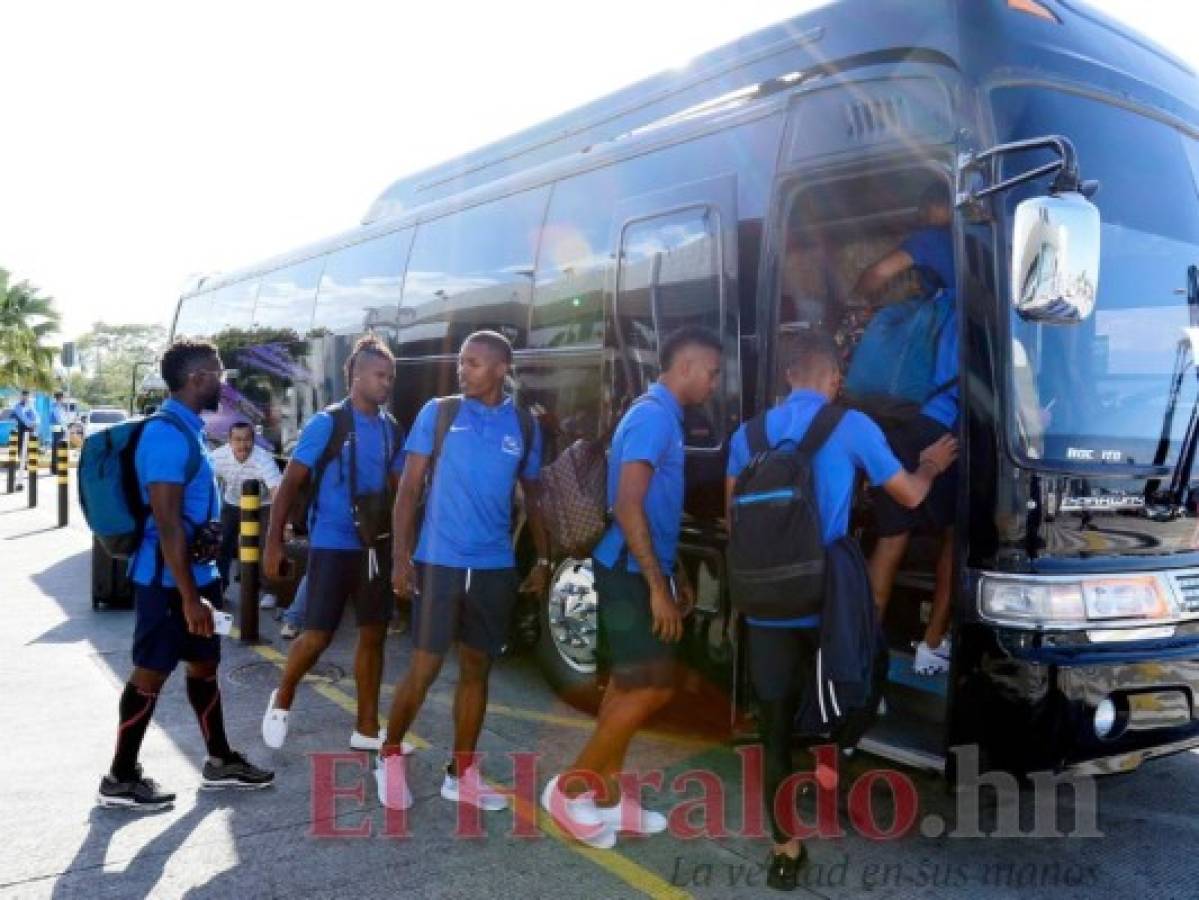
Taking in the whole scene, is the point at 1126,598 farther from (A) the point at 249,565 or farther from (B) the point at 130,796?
(A) the point at 249,565

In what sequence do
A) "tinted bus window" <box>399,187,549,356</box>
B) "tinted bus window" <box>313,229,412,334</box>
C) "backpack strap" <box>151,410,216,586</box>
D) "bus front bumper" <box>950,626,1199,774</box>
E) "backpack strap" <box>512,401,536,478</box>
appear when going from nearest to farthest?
"bus front bumper" <box>950,626,1199,774</box> → "backpack strap" <box>151,410,216,586</box> → "backpack strap" <box>512,401,536,478</box> → "tinted bus window" <box>399,187,549,356</box> → "tinted bus window" <box>313,229,412,334</box>

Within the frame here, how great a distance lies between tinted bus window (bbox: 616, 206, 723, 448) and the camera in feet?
15.5

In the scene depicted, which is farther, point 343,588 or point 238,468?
point 238,468

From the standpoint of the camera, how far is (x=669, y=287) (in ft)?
16.3

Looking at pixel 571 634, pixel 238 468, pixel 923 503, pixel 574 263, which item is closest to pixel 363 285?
pixel 238 468

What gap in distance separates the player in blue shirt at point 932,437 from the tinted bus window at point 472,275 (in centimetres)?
244

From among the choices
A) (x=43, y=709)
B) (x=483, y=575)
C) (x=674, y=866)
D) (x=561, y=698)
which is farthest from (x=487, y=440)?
(x=43, y=709)

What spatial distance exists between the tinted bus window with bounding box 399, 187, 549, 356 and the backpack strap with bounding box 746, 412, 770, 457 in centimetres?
281

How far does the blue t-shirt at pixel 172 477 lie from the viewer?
388cm

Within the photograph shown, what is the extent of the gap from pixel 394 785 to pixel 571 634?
1.64 m

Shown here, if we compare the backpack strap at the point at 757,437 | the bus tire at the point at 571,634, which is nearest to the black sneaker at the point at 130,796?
the bus tire at the point at 571,634

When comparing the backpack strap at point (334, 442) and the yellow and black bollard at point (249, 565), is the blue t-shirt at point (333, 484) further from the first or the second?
the yellow and black bollard at point (249, 565)

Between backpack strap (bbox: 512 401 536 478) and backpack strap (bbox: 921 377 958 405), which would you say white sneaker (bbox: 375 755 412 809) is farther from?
backpack strap (bbox: 921 377 958 405)

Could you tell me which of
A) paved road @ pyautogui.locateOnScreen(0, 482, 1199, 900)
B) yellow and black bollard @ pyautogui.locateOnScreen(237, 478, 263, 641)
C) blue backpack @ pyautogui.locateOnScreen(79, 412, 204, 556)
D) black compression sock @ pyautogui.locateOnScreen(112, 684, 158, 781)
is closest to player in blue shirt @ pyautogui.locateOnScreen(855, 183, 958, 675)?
paved road @ pyautogui.locateOnScreen(0, 482, 1199, 900)
